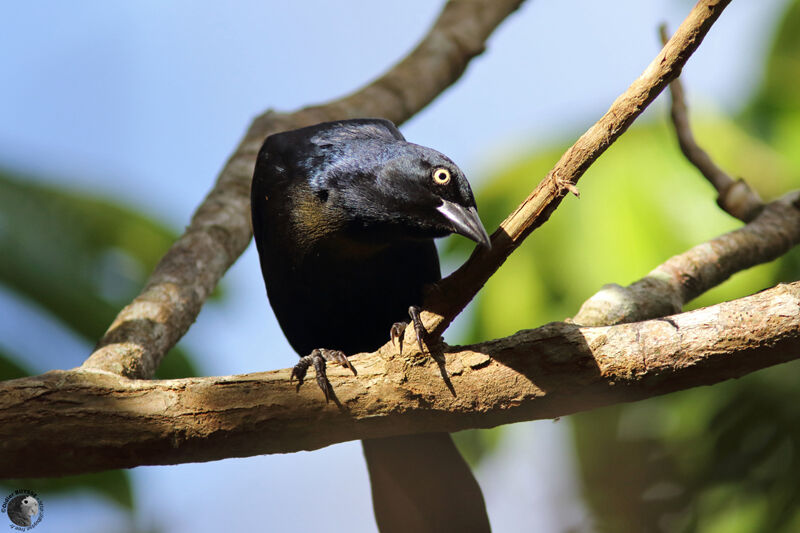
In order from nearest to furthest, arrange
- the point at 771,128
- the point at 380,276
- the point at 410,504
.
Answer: the point at 410,504
the point at 380,276
the point at 771,128

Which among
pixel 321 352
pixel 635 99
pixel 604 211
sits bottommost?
pixel 321 352

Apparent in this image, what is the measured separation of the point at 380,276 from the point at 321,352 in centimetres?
99

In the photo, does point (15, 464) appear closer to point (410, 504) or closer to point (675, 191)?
point (410, 504)

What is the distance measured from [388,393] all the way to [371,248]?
111 cm

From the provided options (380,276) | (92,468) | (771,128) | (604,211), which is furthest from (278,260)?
(771,128)

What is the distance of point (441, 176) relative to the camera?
3027 mm

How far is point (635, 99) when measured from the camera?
2.17 m

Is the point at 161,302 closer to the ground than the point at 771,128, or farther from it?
closer to the ground

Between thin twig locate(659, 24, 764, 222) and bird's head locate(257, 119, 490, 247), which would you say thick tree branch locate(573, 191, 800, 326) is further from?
bird's head locate(257, 119, 490, 247)

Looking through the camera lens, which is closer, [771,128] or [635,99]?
[635,99]

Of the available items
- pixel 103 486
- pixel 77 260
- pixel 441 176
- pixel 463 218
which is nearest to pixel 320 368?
pixel 463 218

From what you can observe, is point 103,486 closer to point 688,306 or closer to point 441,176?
point 441,176

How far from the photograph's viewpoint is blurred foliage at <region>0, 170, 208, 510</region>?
5.41 meters

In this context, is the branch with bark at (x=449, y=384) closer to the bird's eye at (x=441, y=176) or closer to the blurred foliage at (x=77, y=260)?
Answer: the bird's eye at (x=441, y=176)
